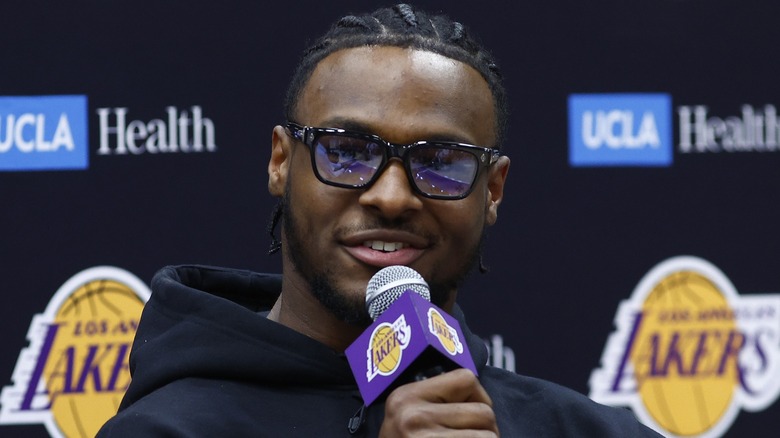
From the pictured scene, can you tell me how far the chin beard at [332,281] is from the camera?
1.72m

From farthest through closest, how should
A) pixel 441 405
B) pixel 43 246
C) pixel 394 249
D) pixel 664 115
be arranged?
pixel 664 115 → pixel 43 246 → pixel 394 249 → pixel 441 405

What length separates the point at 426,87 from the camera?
5.75 feet

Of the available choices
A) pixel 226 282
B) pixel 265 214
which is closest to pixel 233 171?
pixel 265 214

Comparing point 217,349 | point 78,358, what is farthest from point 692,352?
point 217,349

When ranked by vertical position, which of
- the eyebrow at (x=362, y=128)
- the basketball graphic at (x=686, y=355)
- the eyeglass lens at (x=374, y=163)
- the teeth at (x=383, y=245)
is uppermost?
the eyebrow at (x=362, y=128)

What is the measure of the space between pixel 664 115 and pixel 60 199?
1647 mm

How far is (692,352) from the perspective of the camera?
3273mm

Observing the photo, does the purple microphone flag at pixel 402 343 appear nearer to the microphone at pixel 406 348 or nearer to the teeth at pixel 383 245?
the microphone at pixel 406 348

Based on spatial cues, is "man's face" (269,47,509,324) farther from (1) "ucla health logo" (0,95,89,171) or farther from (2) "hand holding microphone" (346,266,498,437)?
(1) "ucla health logo" (0,95,89,171)

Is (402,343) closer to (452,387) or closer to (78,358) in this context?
(452,387)

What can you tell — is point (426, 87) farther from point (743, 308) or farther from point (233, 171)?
point (743, 308)

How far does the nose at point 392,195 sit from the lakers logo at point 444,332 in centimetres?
28

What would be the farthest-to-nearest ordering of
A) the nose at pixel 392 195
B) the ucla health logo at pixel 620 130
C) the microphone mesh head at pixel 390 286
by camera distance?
the ucla health logo at pixel 620 130 → the nose at pixel 392 195 → the microphone mesh head at pixel 390 286

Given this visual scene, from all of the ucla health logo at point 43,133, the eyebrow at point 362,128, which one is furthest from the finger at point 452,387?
the ucla health logo at point 43,133
